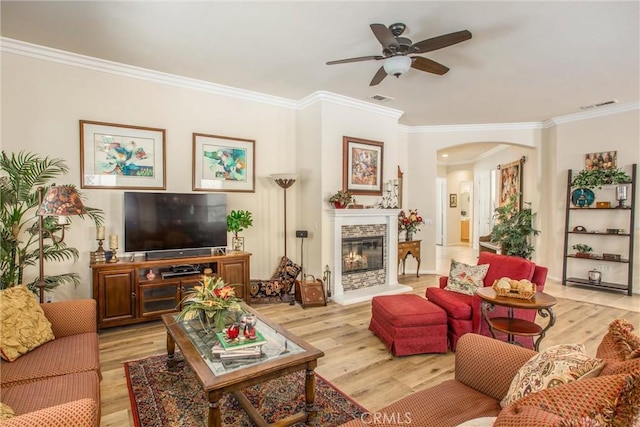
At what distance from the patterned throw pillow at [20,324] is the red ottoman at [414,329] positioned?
8.77 ft

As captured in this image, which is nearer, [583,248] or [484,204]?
[583,248]

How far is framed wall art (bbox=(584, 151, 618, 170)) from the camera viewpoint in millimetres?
5480

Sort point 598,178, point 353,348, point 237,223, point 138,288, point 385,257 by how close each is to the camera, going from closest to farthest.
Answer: point 353,348 < point 138,288 < point 237,223 < point 598,178 < point 385,257

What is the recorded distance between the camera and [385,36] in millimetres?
2592

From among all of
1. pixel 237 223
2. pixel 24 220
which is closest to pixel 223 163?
pixel 237 223

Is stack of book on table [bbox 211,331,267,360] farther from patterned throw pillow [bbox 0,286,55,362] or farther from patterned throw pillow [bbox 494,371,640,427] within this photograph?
patterned throw pillow [bbox 494,371,640,427]

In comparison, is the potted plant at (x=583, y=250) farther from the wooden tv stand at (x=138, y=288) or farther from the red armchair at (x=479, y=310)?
the wooden tv stand at (x=138, y=288)

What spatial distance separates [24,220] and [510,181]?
8702mm

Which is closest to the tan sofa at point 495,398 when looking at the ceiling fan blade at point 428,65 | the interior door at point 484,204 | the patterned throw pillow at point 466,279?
the patterned throw pillow at point 466,279

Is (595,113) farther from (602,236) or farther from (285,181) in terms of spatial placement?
(285,181)

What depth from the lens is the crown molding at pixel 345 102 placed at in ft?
15.8

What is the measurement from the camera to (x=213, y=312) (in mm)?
2301

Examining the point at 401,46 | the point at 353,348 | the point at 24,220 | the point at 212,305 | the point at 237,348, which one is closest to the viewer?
the point at 237,348

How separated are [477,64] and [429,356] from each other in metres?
3.22
